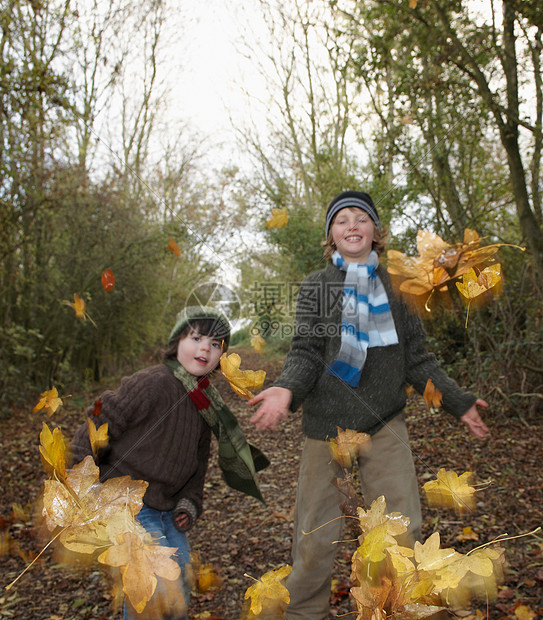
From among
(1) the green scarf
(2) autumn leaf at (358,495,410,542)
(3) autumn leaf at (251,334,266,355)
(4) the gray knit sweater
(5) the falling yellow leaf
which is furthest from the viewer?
(3) autumn leaf at (251,334,266,355)

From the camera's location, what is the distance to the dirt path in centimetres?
235

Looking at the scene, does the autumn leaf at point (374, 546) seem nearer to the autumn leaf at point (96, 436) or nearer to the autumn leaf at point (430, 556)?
the autumn leaf at point (430, 556)

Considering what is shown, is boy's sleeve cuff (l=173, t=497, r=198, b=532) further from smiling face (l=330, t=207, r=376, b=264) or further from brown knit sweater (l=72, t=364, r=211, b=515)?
smiling face (l=330, t=207, r=376, b=264)

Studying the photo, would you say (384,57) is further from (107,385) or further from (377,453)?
(107,385)

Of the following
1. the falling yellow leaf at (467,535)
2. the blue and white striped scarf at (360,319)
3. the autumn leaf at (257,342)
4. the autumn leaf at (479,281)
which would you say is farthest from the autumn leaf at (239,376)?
the autumn leaf at (257,342)

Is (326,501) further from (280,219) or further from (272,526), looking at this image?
(280,219)

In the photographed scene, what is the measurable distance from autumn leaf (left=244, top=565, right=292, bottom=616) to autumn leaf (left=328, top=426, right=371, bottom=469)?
0.46 meters

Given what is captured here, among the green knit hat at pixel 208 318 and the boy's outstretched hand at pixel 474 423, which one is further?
the green knit hat at pixel 208 318

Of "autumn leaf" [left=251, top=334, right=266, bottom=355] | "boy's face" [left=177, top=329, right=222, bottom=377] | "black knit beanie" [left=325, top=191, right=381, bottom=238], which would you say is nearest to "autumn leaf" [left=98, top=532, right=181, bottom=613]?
"boy's face" [left=177, top=329, right=222, bottom=377]

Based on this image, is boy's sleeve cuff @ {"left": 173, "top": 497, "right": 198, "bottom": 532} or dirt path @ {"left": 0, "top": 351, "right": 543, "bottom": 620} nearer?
boy's sleeve cuff @ {"left": 173, "top": 497, "right": 198, "bottom": 532}

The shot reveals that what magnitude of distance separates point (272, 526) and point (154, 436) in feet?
5.47

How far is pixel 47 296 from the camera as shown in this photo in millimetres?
6695

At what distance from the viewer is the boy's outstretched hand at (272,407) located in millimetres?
1601

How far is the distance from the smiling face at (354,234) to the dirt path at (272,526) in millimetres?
1430
